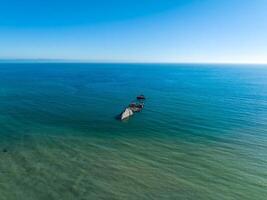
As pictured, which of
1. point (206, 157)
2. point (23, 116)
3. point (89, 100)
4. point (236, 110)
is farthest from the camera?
point (89, 100)

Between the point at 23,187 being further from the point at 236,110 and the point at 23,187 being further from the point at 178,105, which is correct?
Answer: the point at 236,110

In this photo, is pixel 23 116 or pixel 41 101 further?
pixel 41 101

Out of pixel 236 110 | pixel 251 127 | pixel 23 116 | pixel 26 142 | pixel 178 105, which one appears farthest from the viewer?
pixel 178 105

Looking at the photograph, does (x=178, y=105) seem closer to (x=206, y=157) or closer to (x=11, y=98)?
(x=206, y=157)

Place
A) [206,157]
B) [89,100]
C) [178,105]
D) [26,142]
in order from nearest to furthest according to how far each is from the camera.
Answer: [206,157] → [26,142] → [178,105] → [89,100]

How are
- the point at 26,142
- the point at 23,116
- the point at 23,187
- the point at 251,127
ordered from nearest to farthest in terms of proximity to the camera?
the point at 23,187 < the point at 26,142 < the point at 251,127 < the point at 23,116

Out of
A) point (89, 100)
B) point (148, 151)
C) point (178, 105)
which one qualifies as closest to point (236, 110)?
point (178, 105)

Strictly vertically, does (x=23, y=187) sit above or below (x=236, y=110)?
below

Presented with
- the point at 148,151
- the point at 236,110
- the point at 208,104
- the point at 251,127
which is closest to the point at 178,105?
the point at 208,104

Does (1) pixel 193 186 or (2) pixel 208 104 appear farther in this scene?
(2) pixel 208 104

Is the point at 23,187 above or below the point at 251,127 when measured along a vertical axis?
below
